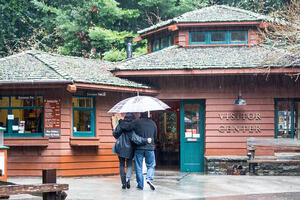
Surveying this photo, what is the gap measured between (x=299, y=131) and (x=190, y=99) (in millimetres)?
3760

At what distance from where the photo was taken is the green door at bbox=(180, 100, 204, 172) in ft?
53.1

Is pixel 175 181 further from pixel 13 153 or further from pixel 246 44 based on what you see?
→ pixel 246 44

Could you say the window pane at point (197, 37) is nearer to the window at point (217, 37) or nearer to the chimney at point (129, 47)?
the window at point (217, 37)

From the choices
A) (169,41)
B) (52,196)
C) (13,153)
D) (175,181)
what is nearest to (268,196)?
(175,181)

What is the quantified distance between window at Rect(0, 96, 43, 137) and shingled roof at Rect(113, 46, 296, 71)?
2998mm

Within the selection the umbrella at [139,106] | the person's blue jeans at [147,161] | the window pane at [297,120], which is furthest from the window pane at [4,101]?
the window pane at [297,120]

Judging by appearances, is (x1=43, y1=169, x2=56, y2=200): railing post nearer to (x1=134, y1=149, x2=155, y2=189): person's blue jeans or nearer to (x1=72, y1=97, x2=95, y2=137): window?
(x1=134, y1=149, x2=155, y2=189): person's blue jeans

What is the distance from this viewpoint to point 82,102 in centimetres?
1450

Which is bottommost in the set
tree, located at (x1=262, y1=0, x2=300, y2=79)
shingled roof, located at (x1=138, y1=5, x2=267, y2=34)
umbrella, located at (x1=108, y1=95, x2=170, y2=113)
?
umbrella, located at (x1=108, y1=95, x2=170, y2=113)

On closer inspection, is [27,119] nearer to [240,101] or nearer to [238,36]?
[240,101]

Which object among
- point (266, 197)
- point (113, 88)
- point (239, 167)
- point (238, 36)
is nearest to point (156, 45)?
point (238, 36)

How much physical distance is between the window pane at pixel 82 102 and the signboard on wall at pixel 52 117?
1.98 ft

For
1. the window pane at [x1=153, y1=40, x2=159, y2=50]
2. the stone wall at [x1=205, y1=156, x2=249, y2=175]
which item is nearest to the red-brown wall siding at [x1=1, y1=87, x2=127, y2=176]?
the stone wall at [x1=205, y1=156, x2=249, y2=175]

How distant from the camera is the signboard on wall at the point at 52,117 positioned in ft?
45.3
